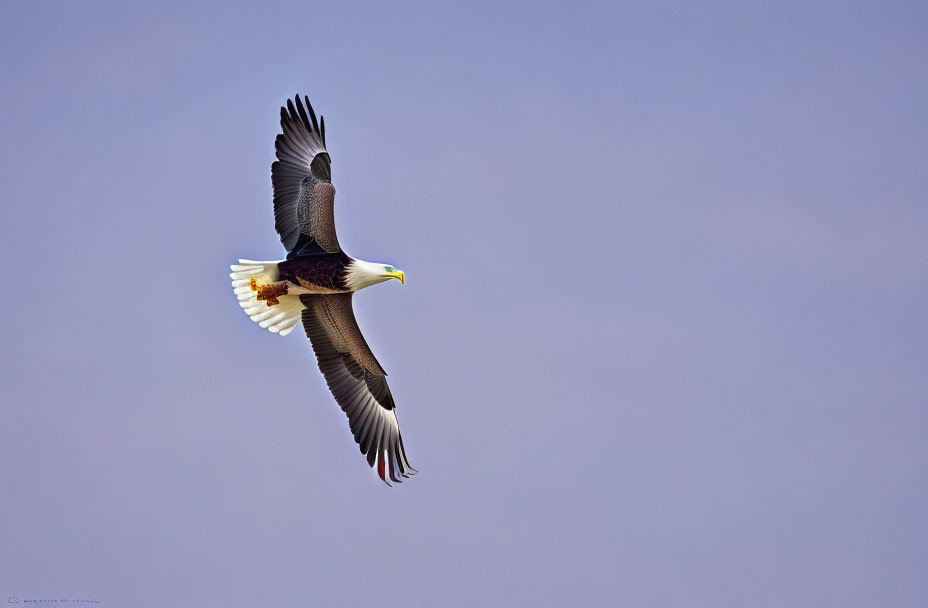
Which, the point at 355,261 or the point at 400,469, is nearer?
the point at 355,261

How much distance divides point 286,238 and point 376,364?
2.12m

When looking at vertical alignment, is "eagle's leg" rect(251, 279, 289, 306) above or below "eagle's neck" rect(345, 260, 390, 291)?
below

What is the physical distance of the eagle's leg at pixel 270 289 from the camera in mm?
15812

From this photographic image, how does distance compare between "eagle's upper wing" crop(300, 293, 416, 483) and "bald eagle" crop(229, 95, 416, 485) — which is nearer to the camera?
"bald eagle" crop(229, 95, 416, 485)

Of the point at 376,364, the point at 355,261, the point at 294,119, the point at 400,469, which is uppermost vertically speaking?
the point at 294,119

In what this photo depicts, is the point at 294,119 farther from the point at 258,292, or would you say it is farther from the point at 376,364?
the point at 376,364

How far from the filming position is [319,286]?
15.8 metres

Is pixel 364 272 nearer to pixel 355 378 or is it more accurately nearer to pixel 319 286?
pixel 319 286

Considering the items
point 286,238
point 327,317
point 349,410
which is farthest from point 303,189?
point 349,410

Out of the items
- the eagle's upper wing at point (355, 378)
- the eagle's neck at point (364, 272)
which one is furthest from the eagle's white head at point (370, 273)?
the eagle's upper wing at point (355, 378)

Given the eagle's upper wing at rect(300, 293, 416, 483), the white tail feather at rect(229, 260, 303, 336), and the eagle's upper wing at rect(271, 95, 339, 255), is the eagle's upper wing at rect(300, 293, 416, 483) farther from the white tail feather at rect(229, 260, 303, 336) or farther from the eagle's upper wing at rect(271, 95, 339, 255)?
the eagle's upper wing at rect(271, 95, 339, 255)

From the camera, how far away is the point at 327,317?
16.5 metres

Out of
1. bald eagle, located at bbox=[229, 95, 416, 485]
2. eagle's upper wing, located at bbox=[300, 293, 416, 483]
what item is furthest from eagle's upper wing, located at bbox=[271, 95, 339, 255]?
eagle's upper wing, located at bbox=[300, 293, 416, 483]

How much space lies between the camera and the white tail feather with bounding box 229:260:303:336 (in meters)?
15.8
